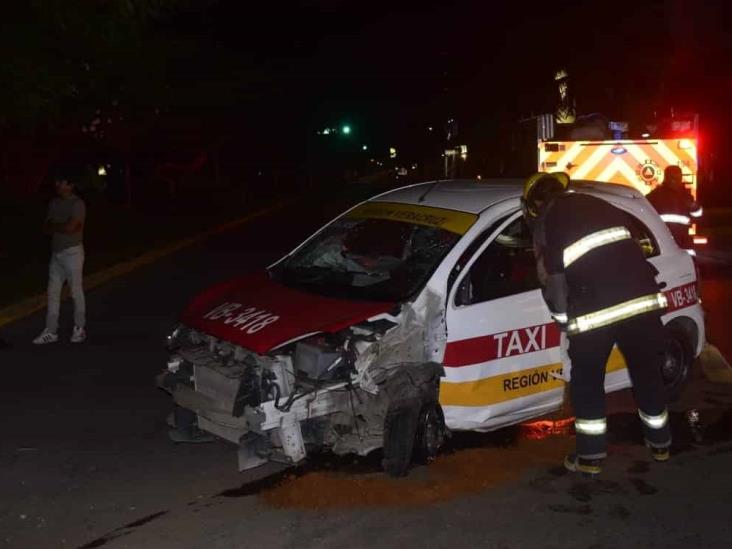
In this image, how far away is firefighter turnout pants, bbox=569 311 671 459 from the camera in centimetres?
528

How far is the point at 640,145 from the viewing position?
985 cm

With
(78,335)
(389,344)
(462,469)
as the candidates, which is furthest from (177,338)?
(78,335)

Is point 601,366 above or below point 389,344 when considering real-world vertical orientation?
below

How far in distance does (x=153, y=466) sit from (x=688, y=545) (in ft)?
10.4

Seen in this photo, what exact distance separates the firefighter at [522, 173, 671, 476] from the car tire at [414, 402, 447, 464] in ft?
2.59

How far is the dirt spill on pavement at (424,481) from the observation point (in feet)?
16.9

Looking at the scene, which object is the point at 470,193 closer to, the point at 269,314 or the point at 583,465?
the point at 269,314

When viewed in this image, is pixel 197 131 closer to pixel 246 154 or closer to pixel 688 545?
pixel 246 154

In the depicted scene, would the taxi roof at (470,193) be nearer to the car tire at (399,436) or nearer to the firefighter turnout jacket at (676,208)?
the car tire at (399,436)

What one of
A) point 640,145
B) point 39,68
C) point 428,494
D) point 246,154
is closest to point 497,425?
point 428,494

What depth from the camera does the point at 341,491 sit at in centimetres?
528

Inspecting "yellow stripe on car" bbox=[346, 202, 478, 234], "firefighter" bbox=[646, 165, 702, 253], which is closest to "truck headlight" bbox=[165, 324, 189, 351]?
"yellow stripe on car" bbox=[346, 202, 478, 234]

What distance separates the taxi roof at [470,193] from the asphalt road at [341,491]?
5.09 feet

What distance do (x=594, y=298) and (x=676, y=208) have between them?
3.86 meters
